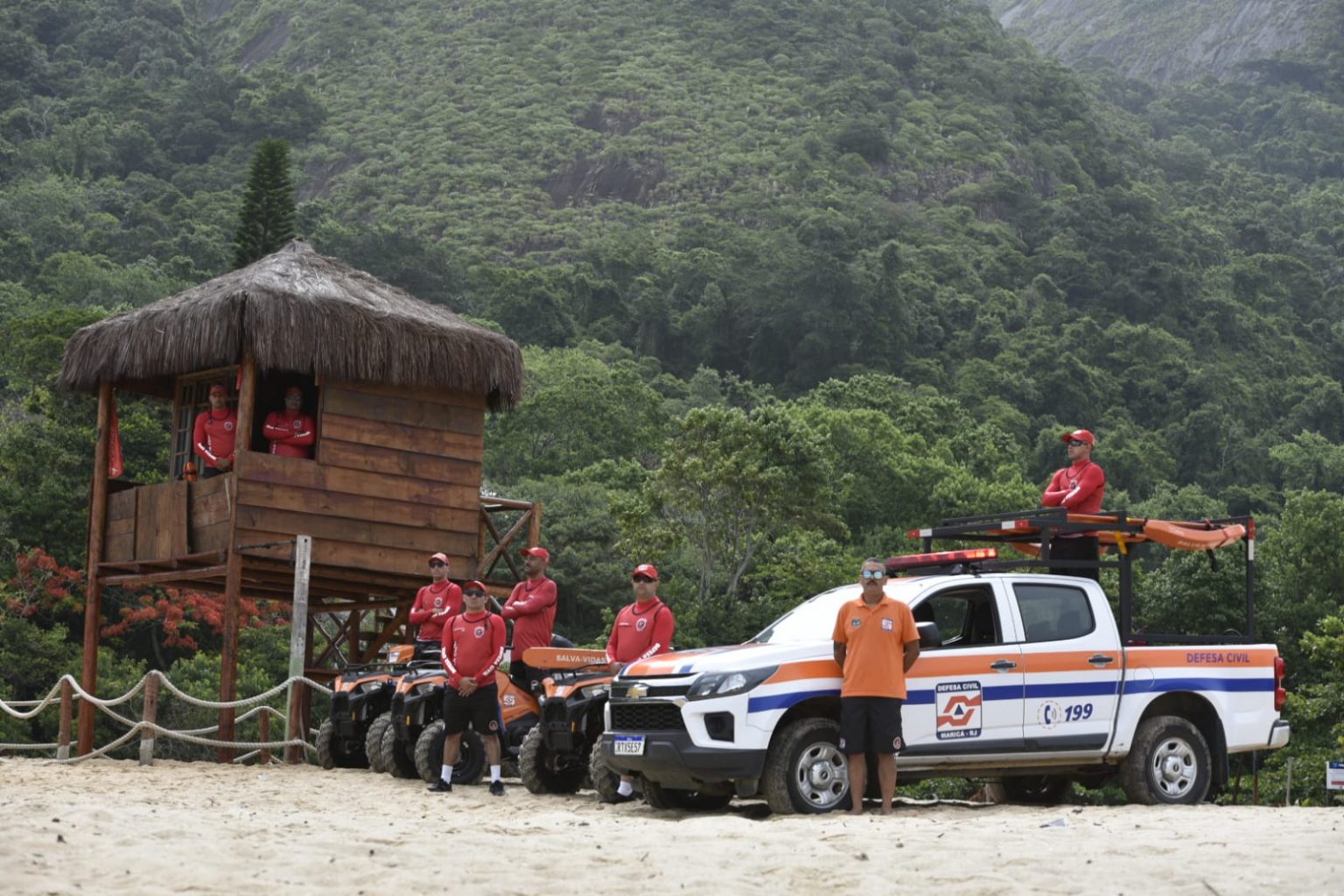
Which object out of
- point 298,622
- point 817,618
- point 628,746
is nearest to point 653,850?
point 628,746

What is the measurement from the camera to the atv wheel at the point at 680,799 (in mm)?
13602

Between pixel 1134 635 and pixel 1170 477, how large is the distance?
221 feet

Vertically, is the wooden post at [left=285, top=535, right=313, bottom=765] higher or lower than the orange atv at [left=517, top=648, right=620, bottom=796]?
higher

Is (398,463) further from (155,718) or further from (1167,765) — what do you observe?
(1167,765)

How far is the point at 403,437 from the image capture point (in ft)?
71.8

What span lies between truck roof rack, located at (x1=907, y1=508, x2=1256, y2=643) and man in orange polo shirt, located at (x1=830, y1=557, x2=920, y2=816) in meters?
1.27

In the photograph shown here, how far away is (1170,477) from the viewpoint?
261 feet

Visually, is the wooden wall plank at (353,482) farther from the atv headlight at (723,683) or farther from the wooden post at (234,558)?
the atv headlight at (723,683)

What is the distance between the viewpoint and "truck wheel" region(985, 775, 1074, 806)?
49.6ft

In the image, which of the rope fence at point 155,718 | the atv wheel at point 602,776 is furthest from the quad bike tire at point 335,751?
the atv wheel at point 602,776

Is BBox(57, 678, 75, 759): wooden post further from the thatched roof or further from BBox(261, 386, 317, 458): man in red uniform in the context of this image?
the thatched roof

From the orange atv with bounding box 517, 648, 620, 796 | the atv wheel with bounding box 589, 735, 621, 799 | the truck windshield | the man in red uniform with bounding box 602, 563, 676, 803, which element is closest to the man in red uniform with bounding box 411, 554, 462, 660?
the orange atv with bounding box 517, 648, 620, 796

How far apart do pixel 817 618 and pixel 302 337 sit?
8.53 meters

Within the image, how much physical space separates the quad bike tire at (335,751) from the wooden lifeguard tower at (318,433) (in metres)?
2.04
